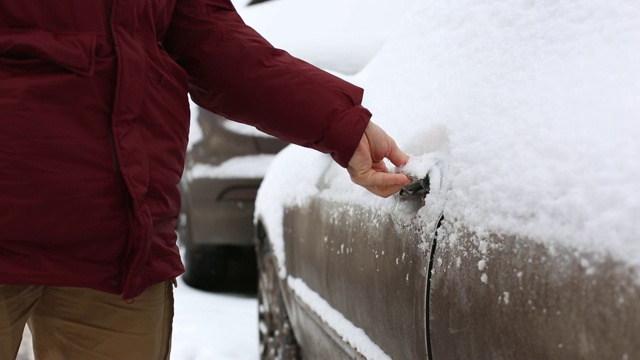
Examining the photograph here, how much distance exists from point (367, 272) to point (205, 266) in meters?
3.38

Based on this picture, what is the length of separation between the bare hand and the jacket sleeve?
0.07 feet

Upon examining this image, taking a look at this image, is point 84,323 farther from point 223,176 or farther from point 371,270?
point 223,176

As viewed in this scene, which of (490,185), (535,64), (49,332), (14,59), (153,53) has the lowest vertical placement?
(49,332)

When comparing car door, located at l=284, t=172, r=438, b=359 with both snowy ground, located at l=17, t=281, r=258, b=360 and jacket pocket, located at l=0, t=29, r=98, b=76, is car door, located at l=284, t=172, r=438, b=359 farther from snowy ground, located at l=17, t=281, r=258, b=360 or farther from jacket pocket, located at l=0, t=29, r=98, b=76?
snowy ground, located at l=17, t=281, r=258, b=360

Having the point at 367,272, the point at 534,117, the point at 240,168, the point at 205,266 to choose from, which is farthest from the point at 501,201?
the point at 205,266

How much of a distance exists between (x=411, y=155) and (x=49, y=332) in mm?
764

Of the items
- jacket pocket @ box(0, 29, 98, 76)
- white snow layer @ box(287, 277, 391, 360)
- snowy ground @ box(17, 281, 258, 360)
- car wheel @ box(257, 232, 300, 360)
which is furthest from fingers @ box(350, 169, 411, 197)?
snowy ground @ box(17, 281, 258, 360)

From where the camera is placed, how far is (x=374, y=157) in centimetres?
165

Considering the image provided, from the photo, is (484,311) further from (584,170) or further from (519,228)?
(584,170)

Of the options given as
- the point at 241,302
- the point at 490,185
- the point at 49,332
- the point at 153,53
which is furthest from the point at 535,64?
the point at 241,302

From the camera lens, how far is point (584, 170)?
3.53ft

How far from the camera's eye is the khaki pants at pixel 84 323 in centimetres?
147

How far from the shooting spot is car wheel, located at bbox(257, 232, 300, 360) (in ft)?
9.11

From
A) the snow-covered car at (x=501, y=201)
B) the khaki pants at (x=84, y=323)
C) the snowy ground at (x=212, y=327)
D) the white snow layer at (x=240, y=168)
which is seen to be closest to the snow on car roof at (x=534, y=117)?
the snow-covered car at (x=501, y=201)
